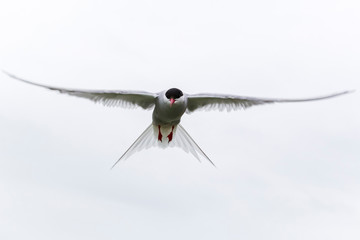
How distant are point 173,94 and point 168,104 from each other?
222 mm

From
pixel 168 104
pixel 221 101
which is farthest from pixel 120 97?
pixel 221 101

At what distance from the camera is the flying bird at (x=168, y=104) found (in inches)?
533

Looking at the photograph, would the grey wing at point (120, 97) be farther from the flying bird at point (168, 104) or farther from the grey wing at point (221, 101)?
the grey wing at point (221, 101)

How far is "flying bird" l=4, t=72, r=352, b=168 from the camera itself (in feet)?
44.4

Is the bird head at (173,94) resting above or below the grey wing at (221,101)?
below

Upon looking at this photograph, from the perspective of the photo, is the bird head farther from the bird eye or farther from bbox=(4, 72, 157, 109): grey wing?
bbox=(4, 72, 157, 109): grey wing

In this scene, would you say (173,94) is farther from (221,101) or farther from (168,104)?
(221,101)

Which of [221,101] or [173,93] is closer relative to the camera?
[173,93]

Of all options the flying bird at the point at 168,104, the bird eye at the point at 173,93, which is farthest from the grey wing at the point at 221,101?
the bird eye at the point at 173,93

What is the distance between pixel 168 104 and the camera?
44.4 ft

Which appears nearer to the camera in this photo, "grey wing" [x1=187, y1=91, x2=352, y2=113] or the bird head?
the bird head

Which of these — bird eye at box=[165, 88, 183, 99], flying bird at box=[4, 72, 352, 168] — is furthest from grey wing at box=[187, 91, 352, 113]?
bird eye at box=[165, 88, 183, 99]

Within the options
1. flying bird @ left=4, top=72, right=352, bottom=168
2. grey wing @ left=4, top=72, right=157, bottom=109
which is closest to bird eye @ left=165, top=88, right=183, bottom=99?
flying bird @ left=4, top=72, right=352, bottom=168

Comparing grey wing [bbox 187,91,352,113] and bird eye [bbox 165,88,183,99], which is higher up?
grey wing [bbox 187,91,352,113]
